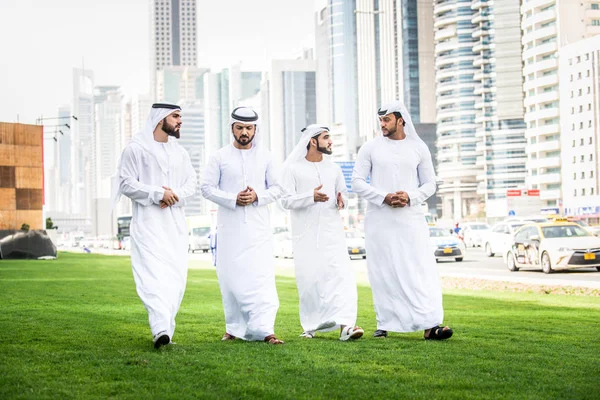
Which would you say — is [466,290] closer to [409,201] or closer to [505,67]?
[409,201]

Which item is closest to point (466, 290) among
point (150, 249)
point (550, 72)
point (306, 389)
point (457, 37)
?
point (150, 249)

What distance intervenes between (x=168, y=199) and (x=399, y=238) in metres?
2.34

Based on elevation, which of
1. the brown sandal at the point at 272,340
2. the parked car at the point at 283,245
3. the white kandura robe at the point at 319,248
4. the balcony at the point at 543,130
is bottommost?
the parked car at the point at 283,245

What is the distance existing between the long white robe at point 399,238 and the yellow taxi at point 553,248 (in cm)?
1449

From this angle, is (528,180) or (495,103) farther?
(495,103)

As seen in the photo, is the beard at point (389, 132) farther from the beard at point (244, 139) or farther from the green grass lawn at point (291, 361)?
the green grass lawn at point (291, 361)

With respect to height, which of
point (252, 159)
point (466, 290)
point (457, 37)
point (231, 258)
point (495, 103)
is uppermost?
point (457, 37)

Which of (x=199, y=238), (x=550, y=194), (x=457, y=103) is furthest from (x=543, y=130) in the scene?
(x=199, y=238)

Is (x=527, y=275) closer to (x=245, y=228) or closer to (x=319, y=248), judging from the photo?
(x=319, y=248)

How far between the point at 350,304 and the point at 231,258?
48.9 inches

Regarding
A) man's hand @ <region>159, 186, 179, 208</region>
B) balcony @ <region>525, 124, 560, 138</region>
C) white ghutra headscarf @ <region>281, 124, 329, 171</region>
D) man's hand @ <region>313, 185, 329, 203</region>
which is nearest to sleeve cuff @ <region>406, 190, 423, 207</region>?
man's hand @ <region>313, 185, 329, 203</region>

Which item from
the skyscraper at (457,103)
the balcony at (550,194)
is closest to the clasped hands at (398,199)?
the balcony at (550,194)

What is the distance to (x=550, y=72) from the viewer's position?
116 metres

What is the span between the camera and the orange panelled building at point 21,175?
43469 millimetres
